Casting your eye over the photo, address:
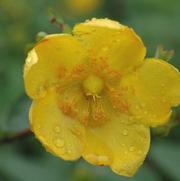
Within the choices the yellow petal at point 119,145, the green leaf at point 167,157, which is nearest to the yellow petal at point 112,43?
the yellow petal at point 119,145

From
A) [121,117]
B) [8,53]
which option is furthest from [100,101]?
[8,53]

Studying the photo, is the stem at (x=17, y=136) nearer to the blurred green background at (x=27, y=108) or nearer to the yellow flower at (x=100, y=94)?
the blurred green background at (x=27, y=108)

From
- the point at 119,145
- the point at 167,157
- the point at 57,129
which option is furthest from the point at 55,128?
the point at 167,157

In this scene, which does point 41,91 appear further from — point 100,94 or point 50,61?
point 100,94

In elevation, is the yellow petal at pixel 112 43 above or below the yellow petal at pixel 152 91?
above

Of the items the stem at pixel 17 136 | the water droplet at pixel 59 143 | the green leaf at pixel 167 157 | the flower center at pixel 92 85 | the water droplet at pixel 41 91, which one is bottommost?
the green leaf at pixel 167 157

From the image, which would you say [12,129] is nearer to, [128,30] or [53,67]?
[53,67]
